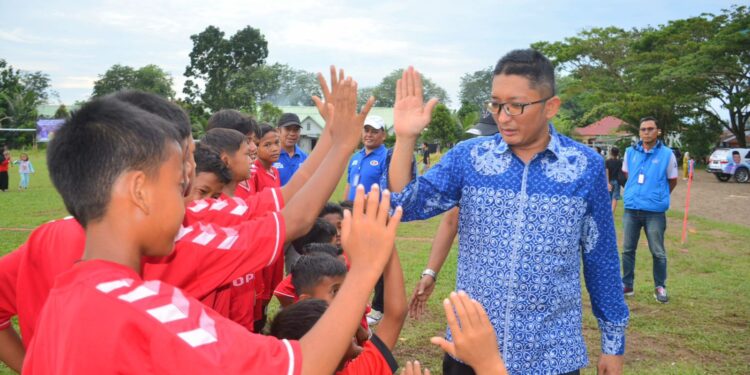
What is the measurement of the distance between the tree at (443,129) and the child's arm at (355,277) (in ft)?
146

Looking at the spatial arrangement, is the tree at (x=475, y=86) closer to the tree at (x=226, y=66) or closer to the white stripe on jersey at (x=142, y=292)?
the tree at (x=226, y=66)

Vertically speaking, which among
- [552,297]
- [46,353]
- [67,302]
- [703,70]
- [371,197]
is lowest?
[552,297]

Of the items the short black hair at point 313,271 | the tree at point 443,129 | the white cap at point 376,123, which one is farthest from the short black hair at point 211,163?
the tree at point 443,129

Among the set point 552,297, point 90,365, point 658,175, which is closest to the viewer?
point 90,365

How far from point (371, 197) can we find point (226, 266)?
77 cm

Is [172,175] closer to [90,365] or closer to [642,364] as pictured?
[90,365]

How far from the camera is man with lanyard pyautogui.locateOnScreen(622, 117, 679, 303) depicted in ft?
23.1

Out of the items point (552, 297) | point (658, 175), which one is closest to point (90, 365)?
point (552, 297)

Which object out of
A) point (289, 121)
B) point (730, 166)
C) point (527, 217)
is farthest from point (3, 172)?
point (730, 166)

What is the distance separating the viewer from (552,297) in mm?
2477

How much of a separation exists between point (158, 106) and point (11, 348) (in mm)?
1294

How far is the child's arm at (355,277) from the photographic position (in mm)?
1456

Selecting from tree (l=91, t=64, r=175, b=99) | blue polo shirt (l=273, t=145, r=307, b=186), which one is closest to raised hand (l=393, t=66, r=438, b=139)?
blue polo shirt (l=273, t=145, r=307, b=186)

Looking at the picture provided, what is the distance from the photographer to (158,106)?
227cm
